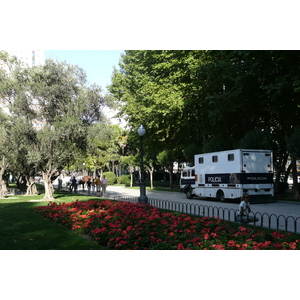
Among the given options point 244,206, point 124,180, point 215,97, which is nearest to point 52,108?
point 215,97

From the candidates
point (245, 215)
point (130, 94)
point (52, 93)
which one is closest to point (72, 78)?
point (52, 93)

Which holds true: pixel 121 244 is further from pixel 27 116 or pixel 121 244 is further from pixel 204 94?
pixel 204 94

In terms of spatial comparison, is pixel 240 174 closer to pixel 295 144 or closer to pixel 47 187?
pixel 295 144

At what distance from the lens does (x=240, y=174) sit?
20516mm

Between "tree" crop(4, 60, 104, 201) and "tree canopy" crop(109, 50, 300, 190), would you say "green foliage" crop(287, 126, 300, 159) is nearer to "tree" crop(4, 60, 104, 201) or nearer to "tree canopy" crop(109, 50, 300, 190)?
"tree canopy" crop(109, 50, 300, 190)

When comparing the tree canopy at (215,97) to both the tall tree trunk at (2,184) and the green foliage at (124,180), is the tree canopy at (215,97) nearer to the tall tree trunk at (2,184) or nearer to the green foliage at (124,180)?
the tall tree trunk at (2,184)

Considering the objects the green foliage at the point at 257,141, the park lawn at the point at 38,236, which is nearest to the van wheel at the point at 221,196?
the green foliage at the point at 257,141

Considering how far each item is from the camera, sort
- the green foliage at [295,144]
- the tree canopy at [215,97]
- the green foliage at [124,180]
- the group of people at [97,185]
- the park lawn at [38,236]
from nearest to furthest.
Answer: the park lawn at [38,236]
the green foliage at [295,144]
the tree canopy at [215,97]
the group of people at [97,185]
the green foliage at [124,180]

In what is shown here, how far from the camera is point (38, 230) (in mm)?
11211

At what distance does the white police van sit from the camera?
20.7 m

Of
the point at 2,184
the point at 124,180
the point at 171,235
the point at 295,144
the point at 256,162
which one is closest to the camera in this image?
the point at 171,235

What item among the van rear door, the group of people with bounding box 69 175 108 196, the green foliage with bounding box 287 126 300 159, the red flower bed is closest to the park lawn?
the red flower bed

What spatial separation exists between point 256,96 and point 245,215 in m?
14.9

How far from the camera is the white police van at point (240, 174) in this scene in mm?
20656
